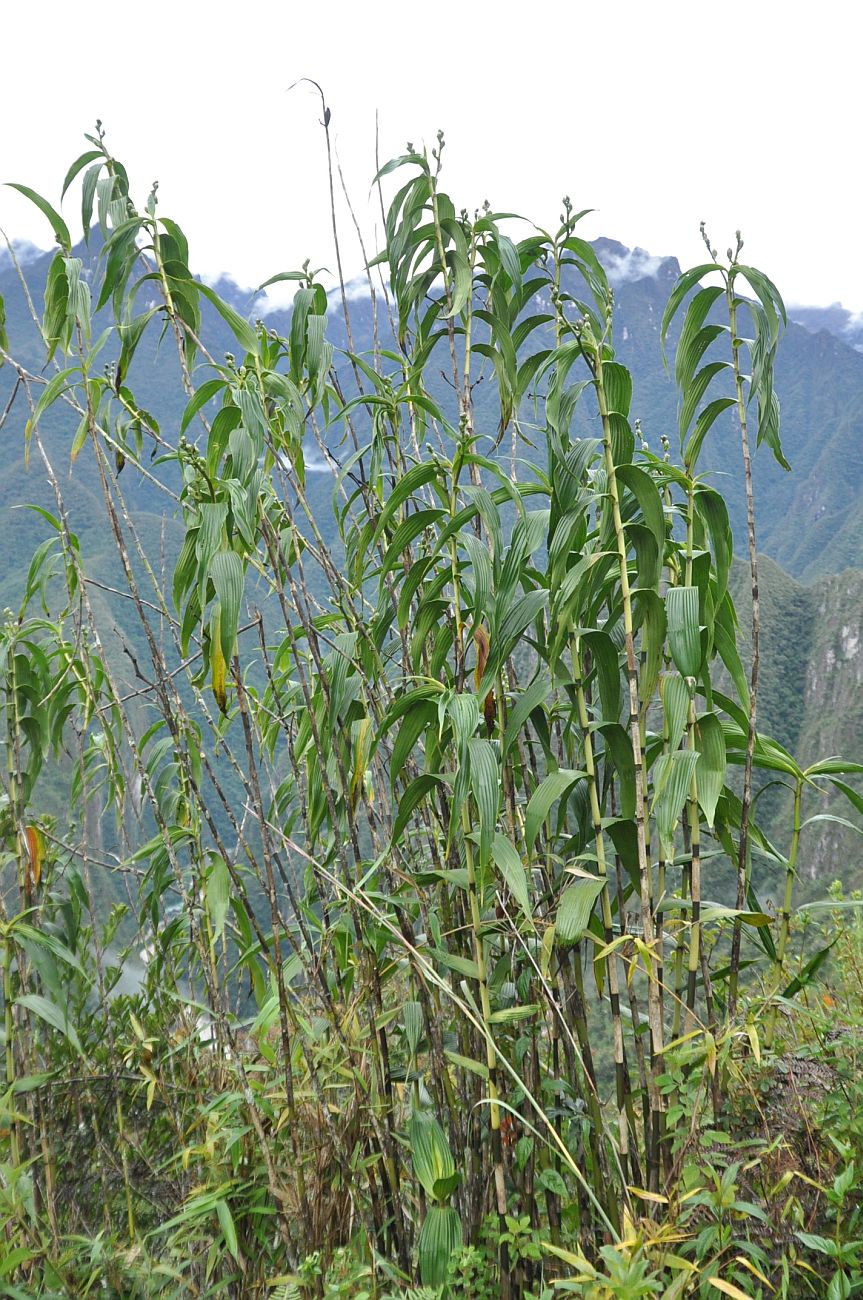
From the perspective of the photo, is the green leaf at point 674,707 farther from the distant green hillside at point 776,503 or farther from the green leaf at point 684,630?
the distant green hillside at point 776,503

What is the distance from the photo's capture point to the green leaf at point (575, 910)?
1.05 metres

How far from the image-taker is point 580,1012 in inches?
52.8

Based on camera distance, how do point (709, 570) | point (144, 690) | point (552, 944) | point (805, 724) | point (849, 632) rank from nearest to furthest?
point (552, 944)
point (709, 570)
point (144, 690)
point (805, 724)
point (849, 632)

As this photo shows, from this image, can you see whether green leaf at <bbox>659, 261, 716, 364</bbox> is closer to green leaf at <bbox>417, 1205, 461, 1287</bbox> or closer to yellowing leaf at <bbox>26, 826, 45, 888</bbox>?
green leaf at <bbox>417, 1205, 461, 1287</bbox>

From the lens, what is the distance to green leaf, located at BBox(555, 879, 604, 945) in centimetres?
105

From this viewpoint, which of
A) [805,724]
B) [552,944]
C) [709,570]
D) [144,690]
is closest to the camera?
[552,944]

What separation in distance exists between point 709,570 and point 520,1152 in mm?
881

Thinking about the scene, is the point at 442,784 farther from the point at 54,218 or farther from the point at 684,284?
the point at 54,218

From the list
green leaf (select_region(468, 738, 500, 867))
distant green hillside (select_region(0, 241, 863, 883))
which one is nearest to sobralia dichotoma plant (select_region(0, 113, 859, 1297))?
green leaf (select_region(468, 738, 500, 867))

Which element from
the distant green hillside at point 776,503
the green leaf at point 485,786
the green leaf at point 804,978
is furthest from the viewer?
the distant green hillside at point 776,503

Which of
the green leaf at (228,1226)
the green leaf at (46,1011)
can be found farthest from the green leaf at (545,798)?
the green leaf at (46,1011)

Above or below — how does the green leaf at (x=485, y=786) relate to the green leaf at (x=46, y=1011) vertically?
above

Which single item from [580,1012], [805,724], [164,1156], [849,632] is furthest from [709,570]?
[849,632]

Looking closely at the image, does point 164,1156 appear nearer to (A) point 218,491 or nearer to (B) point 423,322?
(A) point 218,491
